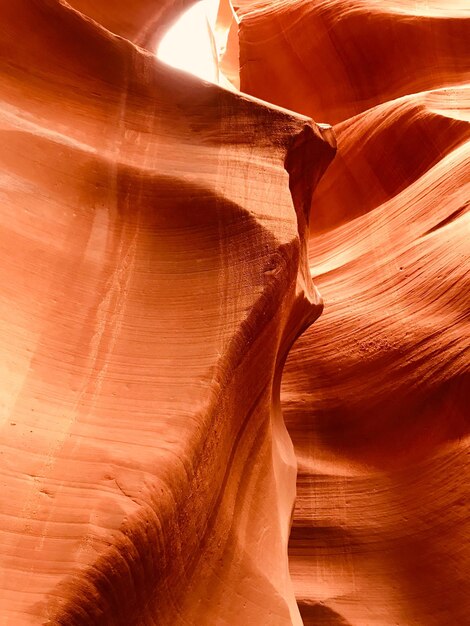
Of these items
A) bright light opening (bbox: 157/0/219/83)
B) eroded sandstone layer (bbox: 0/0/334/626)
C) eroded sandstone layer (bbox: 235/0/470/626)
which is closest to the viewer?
eroded sandstone layer (bbox: 0/0/334/626)

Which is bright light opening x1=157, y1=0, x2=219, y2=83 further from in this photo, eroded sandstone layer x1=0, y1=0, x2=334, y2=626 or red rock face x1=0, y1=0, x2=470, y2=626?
eroded sandstone layer x1=0, y1=0, x2=334, y2=626

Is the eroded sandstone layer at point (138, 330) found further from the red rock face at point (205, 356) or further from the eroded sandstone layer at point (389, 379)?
the eroded sandstone layer at point (389, 379)

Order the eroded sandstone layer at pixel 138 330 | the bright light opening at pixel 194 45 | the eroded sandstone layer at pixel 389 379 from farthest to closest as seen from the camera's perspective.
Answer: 1. the bright light opening at pixel 194 45
2. the eroded sandstone layer at pixel 389 379
3. the eroded sandstone layer at pixel 138 330

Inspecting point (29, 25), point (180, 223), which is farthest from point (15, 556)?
point (29, 25)

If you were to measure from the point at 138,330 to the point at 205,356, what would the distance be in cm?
17

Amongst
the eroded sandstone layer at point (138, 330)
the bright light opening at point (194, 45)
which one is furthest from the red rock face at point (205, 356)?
the bright light opening at point (194, 45)

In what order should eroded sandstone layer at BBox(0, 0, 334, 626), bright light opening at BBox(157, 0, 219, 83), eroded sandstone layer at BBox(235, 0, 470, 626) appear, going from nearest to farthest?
1. eroded sandstone layer at BBox(0, 0, 334, 626)
2. eroded sandstone layer at BBox(235, 0, 470, 626)
3. bright light opening at BBox(157, 0, 219, 83)

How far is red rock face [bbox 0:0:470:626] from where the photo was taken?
1369 millimetres

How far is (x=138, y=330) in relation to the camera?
1.65 m

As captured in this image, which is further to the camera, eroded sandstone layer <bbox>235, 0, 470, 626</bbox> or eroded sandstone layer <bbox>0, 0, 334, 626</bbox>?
eroded sandstone layer <bbox>235, 0, 470, 626</bbox>

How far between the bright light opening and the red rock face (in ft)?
8.49

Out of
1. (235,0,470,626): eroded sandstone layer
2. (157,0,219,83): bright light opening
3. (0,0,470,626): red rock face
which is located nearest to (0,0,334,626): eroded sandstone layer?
(0,0,470,626): red rock face

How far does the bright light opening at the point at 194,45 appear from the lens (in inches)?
228

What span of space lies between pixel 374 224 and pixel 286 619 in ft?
8.03
